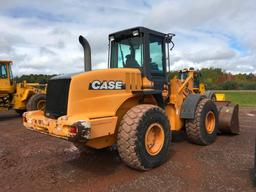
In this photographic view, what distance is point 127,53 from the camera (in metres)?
6.50

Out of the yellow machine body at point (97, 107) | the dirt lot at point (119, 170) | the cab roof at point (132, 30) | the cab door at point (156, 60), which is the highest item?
the cab roof at point (132, 30)

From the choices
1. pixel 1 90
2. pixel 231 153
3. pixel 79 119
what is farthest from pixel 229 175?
pixel 1 90

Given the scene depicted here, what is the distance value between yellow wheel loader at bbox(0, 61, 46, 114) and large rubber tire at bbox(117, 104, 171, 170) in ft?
32.2

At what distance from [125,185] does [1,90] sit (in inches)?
448

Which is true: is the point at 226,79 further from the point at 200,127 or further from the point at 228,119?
the point at 200,127

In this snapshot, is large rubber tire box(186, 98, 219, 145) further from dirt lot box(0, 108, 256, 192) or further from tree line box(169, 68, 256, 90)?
tree line box(169, 68, 256, 90)

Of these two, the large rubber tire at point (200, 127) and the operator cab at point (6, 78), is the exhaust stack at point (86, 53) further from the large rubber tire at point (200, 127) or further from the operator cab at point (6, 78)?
the operator cab at point (6, 78)

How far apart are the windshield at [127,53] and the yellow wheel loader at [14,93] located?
8.53 m

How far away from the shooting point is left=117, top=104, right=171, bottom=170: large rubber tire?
16.8 feet

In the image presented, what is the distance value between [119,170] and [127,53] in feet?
8.05

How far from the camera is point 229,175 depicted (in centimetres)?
518

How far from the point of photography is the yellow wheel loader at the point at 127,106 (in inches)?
195

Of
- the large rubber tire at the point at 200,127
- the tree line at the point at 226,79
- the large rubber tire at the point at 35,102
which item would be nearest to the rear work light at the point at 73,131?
the large rubber tire at the point at 200,127

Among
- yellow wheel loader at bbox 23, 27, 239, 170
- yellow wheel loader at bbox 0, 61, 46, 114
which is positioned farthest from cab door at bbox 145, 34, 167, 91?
yellow wheel loader at bbox 0, 61, 46, 114
